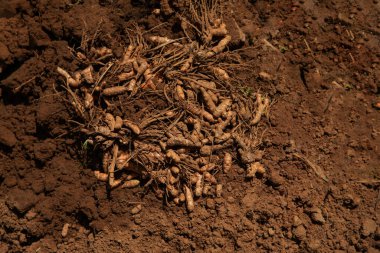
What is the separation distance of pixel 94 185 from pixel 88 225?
0.39 metres

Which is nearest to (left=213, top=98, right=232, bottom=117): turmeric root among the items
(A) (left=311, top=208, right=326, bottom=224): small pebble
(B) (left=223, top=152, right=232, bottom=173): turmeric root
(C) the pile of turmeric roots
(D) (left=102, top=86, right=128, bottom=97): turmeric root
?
(C) the pile of turmeric roots

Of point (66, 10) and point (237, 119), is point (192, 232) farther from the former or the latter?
point (66, 10)

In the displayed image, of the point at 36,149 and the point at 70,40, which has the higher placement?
the point at 70,40

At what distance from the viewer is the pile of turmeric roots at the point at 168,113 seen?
321 cm

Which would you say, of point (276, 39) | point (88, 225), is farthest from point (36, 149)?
point (276, 39)

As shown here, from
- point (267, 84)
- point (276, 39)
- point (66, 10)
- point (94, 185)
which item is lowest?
point (94, 185)

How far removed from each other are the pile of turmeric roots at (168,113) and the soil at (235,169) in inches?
5.1

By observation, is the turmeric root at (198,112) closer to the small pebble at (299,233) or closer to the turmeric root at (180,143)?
the turmeric root at (180,143)

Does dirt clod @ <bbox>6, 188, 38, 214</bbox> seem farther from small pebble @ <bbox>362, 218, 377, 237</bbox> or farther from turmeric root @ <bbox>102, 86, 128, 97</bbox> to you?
small pebble @ <bbox>362, 218, 377, 237</bbox>

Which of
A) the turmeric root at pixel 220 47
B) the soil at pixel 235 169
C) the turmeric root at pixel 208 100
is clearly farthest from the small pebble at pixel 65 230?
the turmeric root at pixel 220 47

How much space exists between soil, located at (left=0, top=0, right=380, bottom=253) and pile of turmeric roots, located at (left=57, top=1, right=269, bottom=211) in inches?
5.1

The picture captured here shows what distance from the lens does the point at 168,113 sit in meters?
3.37

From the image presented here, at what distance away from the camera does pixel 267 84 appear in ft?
11.8

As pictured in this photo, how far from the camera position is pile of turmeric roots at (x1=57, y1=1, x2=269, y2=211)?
321 centimetres
